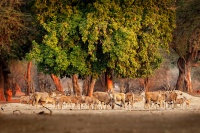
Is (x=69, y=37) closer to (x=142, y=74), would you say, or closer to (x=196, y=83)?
(x=142, y=74)

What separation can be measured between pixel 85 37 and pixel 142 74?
644 cm

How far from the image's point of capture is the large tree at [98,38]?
1678 inches

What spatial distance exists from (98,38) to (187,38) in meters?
7.10

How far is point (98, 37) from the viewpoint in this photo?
43.2 m

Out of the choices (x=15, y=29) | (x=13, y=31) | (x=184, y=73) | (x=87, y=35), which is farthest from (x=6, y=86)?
(x=184, y=73)

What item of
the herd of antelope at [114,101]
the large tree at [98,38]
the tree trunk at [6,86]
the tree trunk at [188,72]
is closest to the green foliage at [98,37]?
the large tree at [98,38]

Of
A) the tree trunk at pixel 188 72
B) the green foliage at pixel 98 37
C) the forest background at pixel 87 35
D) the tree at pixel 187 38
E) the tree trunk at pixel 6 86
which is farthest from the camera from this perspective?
the tree trunk at pixel 188 72

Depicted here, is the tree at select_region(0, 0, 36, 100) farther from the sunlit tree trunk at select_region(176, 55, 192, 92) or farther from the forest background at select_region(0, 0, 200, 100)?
the sunlit tree trunk at select_region(176, 55, 192, 92)

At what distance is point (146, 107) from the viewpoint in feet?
116

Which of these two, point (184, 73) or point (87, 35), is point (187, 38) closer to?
point (87, 35)

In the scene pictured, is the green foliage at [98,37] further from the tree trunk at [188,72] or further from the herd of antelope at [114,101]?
the tree trunk at [188,72]

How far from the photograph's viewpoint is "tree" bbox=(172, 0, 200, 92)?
37103 mm

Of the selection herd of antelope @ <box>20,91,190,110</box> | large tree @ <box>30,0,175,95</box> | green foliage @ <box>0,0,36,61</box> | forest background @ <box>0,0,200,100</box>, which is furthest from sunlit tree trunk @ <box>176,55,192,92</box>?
herd of antelope @ <box>20,91,190,110</box>

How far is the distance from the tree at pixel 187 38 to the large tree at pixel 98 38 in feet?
9.04
